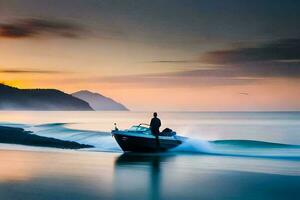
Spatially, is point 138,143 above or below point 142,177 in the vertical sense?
above

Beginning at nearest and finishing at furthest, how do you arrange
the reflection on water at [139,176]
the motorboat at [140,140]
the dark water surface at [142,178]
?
the dark water surface at [142,178], the reflection on water at [139,176], the motorboat at [140,140]

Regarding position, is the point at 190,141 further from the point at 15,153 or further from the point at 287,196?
the point at 287,196

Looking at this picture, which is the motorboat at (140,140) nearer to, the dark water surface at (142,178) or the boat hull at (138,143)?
the boat hull at (138,143)

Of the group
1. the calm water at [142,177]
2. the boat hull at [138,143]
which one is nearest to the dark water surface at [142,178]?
the calm water at [142,177]

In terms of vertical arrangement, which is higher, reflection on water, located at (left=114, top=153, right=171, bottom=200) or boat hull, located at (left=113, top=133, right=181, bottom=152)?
boat hull, located at (left=113, top=133, right=181, bottom=152)

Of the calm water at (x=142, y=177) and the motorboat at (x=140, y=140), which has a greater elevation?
the motorboat at (x=140, y=140)

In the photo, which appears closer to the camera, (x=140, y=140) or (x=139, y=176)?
(x=139, y=176)

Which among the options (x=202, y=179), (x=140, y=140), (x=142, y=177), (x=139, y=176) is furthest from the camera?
(x=140, y=140)

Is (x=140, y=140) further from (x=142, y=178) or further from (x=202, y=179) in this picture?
(x=202, y=179)

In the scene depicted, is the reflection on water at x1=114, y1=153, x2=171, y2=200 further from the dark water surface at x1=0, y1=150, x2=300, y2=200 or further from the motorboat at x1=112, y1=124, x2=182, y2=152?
the motorboat at x1=112, y1=124, x2=182, y2=152

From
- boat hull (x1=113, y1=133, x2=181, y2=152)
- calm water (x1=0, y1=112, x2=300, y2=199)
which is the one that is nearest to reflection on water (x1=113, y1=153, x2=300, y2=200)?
calm water (x1=0, y1=112, x2=300, y2=199)

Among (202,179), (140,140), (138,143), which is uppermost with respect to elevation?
(140,140)

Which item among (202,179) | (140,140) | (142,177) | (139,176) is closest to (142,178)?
(142,177)

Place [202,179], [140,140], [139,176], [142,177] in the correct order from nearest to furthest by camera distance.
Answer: [202,179] → [142,177] → [139,176] → [140,140]
